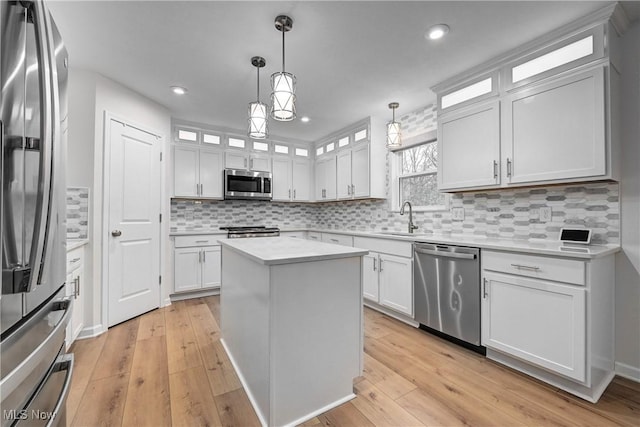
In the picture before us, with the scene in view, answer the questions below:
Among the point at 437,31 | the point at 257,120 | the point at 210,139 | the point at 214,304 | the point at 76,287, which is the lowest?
the point at 214,304

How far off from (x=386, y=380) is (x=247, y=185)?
3380 mm

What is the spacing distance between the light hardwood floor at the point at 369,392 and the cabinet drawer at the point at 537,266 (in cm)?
74

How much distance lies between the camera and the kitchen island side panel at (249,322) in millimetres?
1481

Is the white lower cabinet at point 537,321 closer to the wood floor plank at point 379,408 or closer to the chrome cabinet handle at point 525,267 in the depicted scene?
the chrome cabinet handle at point 525,267

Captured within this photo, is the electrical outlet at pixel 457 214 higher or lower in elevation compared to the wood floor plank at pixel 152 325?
higher

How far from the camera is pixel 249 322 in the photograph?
1.71m

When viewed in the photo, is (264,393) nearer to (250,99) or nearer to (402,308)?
(402,308)

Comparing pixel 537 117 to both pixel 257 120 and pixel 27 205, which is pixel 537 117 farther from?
pixel 27 205

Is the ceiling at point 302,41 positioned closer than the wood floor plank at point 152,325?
Yes

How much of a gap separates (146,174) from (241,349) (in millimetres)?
2393

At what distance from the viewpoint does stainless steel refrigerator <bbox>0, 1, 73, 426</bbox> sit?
0.66 metres

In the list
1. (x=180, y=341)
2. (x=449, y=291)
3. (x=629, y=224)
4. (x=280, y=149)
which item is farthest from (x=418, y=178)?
(x=180, y=341)

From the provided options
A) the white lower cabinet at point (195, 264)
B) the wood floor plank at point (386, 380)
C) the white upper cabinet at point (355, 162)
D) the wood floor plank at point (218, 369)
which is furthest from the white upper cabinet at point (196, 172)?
the wood floor plank at point (386, 380)

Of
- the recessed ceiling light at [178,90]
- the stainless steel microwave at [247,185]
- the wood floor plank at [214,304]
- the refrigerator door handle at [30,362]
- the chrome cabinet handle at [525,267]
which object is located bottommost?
the wood floor plank at [214,304]
